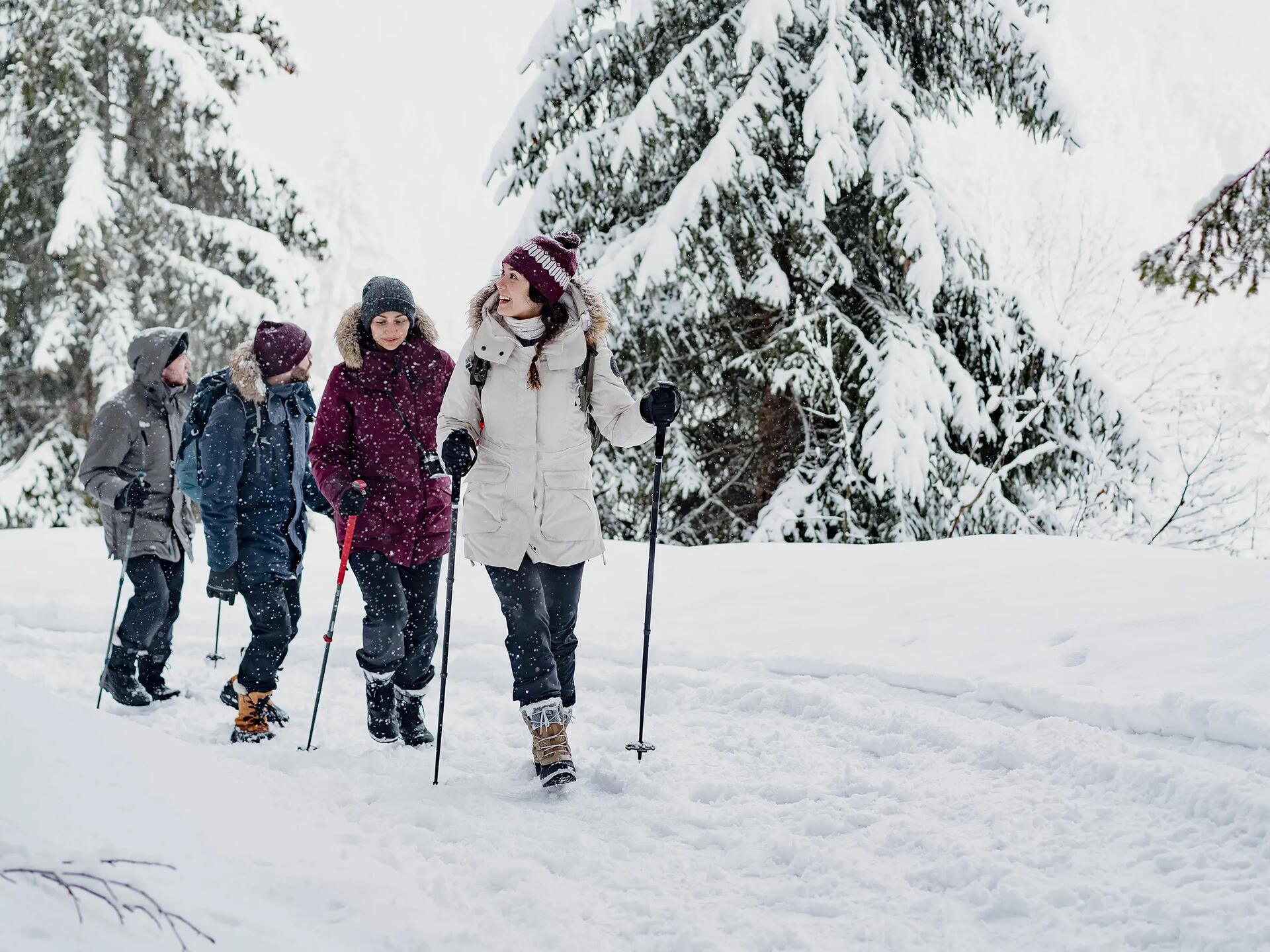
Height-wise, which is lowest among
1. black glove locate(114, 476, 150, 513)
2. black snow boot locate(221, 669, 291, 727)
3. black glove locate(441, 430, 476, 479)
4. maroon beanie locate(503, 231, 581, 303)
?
black snow boot locate(221, 669, 291, 727)

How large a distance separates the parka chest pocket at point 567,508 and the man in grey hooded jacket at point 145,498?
2570 millimetres

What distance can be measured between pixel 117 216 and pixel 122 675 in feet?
33.5

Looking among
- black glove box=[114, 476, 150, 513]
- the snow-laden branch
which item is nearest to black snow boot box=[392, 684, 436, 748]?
black glove box=[114, 476, 150, 513]

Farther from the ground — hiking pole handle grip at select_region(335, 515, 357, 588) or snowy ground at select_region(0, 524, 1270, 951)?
hiking pole handle grip at select_region(335, 515, 357, 588)

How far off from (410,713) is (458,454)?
4.83 feet

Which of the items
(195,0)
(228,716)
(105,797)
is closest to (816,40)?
(228,716)

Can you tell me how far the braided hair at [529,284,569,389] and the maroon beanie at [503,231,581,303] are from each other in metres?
0.03

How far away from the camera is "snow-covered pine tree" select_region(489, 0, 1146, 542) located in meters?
8.20

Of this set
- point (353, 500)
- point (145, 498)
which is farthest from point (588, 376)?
point (145, 498)

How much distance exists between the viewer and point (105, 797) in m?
2.36

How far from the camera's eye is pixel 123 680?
5258mm

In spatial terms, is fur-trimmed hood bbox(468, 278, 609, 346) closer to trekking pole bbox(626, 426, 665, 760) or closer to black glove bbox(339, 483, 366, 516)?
trekking pole bbox(626, 426, 665, 760)

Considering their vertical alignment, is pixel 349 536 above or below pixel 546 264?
below

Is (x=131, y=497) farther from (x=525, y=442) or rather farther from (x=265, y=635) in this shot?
(x=525, y=442)
